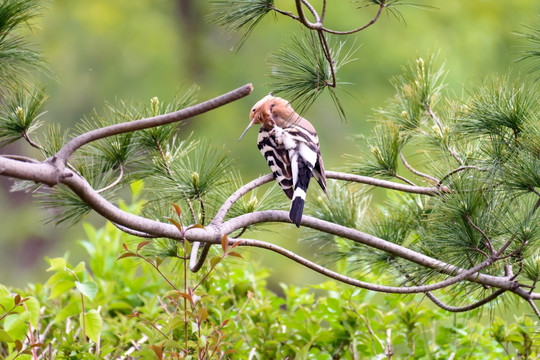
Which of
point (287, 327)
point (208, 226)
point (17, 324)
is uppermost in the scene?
point (208, 226)

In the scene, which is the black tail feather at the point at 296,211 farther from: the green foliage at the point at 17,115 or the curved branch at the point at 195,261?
the green foliage at the point at 17,115

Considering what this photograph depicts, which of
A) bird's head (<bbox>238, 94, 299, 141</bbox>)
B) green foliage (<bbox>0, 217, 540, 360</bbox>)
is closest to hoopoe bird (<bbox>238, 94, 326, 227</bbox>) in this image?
bird's head (<bbox>238, 94, 299, 141</bbox>)

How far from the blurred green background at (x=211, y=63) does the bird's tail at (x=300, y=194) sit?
2.44 meters

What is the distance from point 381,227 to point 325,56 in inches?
18.4

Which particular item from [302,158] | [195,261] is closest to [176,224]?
[195,261]

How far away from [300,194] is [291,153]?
18cm

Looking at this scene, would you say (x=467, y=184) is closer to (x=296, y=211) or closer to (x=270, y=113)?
(x=296, y=211)

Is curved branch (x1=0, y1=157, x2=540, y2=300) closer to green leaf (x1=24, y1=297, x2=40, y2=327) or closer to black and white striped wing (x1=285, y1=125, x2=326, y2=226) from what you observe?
black and white striped wing (x1=285, y1=125, x2=326, y2=226)

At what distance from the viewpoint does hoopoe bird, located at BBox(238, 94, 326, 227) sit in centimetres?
135

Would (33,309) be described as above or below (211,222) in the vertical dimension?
below

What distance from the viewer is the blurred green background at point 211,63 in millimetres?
3928

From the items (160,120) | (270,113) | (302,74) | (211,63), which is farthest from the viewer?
(211,63)

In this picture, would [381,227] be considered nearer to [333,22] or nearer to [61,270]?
[61,270]

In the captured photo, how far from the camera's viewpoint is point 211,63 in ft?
14.0
